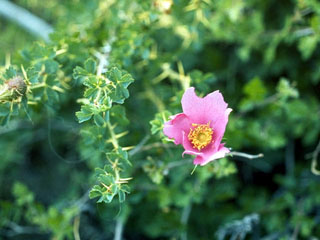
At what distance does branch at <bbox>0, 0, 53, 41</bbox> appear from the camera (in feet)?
10.0

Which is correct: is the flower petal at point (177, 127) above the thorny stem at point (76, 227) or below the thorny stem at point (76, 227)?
above

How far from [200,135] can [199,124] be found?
0.15ft

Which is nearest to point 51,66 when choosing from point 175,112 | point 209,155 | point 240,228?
point 175,112

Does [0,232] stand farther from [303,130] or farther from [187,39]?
[303,130]

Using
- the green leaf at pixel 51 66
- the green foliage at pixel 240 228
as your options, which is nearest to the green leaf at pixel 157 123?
the green leaf at pixel 51 66

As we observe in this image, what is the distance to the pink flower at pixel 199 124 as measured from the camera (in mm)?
1359

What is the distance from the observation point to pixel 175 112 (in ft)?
5.92

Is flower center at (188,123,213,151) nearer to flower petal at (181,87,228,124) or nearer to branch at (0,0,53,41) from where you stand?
flower petal at (181,87,228,124)

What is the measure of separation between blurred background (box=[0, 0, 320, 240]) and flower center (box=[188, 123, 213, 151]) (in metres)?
0.27

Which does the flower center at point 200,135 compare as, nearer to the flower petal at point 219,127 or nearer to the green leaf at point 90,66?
the flower petal at point 219,127

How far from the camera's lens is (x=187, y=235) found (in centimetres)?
236

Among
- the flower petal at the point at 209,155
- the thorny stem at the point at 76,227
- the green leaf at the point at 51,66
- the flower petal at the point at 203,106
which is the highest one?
the green leaf at the point at 51,66

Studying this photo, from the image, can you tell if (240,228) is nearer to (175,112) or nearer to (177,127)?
(175,112)

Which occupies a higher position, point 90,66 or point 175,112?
point 90,66
